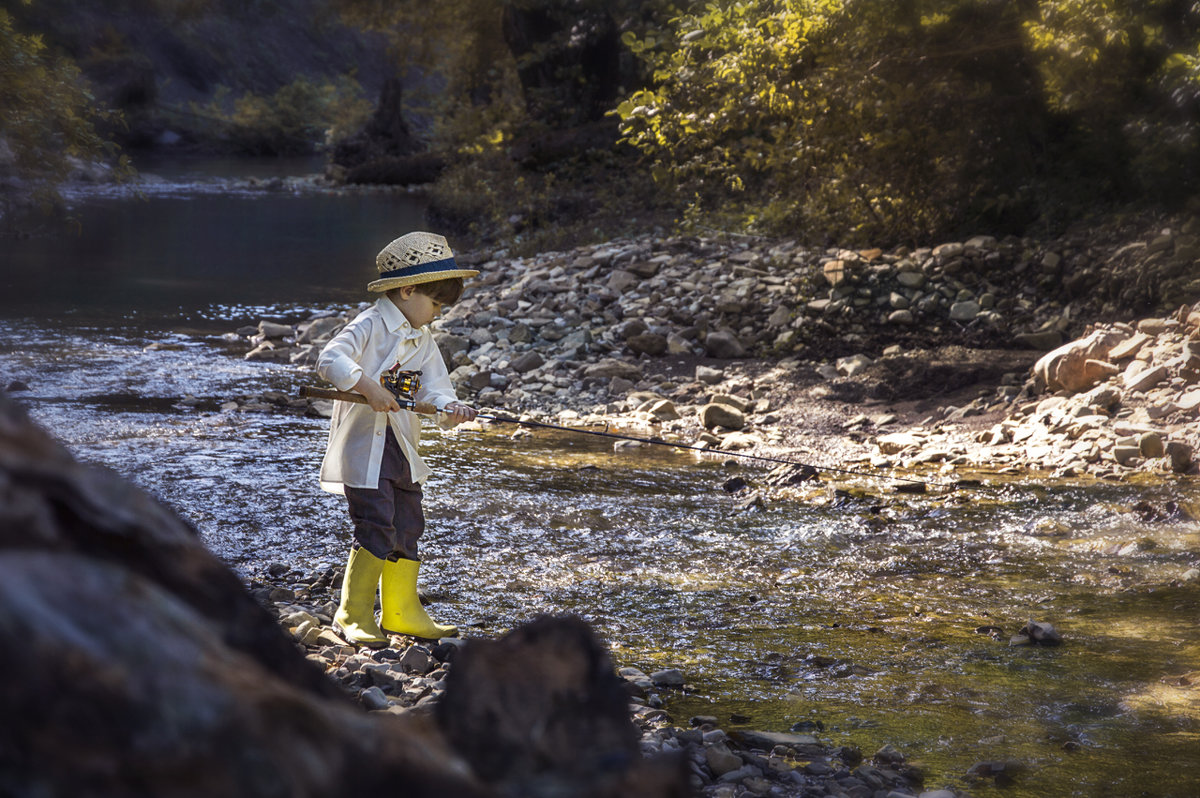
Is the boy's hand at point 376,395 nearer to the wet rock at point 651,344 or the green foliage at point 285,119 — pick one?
the wet rock at point 651,344

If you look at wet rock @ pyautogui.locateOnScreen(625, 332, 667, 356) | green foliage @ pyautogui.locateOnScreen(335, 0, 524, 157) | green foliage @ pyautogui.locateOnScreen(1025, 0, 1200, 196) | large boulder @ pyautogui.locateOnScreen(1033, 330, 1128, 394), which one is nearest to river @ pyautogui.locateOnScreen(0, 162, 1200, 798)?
large boulder @ pyautogui.locateOnScreen(1033, 330, 1128, 394)

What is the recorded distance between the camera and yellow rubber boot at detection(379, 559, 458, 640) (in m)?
4.45

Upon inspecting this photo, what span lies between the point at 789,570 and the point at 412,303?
2307 millimetres

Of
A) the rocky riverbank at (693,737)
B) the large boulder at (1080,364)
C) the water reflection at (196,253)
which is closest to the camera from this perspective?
the rocky riverbank at (693,737)

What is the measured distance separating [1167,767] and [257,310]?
14165 mm

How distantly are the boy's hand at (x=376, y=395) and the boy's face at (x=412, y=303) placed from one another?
0.45 metres

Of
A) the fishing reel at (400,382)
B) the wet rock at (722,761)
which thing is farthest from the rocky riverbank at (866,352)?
the wet rock at (722,761)

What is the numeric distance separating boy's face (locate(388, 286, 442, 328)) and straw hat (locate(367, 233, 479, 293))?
0.08 meters

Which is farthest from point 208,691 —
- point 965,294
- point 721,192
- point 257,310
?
point 721,192

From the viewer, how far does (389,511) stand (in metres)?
4.43

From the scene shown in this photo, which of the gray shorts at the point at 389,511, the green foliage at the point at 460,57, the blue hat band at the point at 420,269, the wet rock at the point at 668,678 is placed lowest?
the wet rock at the point at 668,678

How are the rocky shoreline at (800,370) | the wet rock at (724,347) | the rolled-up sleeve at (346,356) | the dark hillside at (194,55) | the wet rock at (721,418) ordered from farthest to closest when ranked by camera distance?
the dark hillside at (194,55) → the wet rock at (724,347) → the wet rock at (721,418) → the rocky shoreline at (800,370) → the rolled-up sleeve at (346,356)

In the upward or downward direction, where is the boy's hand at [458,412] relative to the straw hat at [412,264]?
downward

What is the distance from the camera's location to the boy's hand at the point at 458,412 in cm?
436
